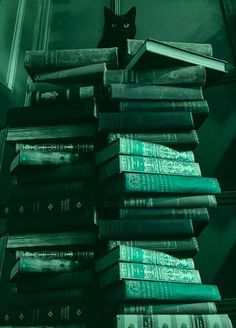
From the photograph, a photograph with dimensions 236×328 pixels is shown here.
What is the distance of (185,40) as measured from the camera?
6.06 feet

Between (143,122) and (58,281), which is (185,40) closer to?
(143,122)

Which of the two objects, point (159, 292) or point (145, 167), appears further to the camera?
point (145, 167)

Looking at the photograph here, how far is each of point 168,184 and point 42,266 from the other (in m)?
0.39

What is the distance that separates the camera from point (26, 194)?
3.83ft

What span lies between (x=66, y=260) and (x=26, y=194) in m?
0.22

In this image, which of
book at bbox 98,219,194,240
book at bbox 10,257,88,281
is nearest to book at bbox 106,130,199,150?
book at bbox 98,219,194,240

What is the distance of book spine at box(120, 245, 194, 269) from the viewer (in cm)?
101

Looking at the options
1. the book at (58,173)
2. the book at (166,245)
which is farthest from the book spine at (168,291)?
the book at (58,173)

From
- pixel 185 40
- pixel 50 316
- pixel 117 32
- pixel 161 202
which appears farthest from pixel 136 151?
pixel 185 40

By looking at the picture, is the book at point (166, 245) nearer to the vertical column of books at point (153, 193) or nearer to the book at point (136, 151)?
the vertical column of books at point (153, 193)

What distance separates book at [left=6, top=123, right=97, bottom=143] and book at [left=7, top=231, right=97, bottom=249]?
0.93ft

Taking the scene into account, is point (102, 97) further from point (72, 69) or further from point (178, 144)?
point (178, 144)

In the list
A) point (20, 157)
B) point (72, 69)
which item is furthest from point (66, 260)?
point (72, 69)

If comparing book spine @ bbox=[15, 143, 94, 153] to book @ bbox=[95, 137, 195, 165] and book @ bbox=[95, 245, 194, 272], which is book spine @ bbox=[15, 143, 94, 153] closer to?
book @ bbox=[95, 137, 195, 165]
